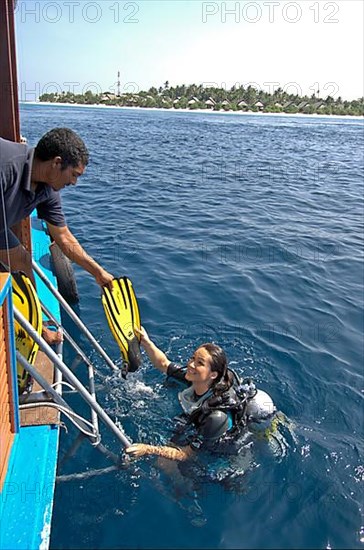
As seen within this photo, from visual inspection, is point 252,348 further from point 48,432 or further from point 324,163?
point 324,163

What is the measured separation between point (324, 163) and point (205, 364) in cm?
2355

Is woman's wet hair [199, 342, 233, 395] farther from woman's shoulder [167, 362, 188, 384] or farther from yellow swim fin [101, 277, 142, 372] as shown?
yellow swim fin [101, 277, 142, 372]

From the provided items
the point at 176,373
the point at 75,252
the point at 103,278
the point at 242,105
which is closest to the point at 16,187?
the point at 75,252

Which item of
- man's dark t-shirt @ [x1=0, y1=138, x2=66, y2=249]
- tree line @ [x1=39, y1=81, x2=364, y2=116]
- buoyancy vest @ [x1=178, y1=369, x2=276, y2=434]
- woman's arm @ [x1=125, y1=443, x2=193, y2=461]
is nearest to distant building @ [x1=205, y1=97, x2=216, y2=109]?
tree line @ [x1=39, y1=81, x2=364, y2=116]

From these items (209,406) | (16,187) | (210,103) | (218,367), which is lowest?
(209,406)

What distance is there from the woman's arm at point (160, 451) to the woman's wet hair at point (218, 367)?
597 mm

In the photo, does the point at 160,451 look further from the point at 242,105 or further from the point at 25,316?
the point at 242,105

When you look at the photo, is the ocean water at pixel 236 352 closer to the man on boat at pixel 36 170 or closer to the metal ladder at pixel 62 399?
the metal ladder at pixel 62 399

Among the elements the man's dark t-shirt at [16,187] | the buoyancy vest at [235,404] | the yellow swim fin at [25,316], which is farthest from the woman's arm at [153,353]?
the man's dark t-shirt at [16,187]

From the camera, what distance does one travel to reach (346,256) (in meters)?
10.5

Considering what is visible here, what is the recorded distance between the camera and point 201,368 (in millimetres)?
3945

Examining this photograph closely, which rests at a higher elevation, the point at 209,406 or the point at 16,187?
the point at 16,187

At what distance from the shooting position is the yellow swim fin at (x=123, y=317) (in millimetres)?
4449

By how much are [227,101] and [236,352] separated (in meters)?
119
